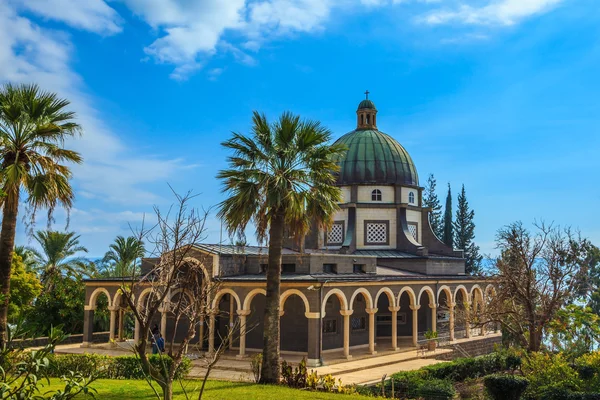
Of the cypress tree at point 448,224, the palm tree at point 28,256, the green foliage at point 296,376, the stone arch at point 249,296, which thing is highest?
the cypress tree at point 448,224

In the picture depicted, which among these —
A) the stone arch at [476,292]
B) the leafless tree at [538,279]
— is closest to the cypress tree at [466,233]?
the stone arch at [476,292]

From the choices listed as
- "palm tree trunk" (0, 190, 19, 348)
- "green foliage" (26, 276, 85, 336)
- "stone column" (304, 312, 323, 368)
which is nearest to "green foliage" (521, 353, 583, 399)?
"stone column" (304, 312, 323, 368)

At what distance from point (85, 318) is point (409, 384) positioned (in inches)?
833

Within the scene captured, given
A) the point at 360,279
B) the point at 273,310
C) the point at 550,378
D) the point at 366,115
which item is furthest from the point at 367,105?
the point at 550,378

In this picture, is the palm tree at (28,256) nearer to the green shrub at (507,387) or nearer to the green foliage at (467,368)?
the green foliage at (467,368)

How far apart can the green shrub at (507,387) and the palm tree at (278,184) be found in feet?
24.0

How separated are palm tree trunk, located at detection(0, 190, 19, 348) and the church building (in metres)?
6.73

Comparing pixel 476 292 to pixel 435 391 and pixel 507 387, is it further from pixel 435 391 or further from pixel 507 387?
pixel 507 387

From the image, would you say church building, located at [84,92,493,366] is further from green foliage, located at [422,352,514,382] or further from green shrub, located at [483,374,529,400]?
green shrub, located at [483,374,529,400]

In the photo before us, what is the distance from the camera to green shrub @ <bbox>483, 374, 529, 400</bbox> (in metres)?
15.9

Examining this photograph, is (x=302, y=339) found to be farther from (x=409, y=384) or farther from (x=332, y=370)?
(x=409, y=384)

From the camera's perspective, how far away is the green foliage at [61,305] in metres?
33.0

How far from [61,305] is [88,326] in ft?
9.33

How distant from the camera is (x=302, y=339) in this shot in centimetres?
2950
